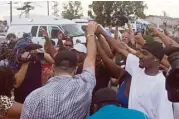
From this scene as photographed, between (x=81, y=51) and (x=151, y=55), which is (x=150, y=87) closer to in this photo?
(x=151, y=55)

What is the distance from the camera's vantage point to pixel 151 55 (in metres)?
3.98

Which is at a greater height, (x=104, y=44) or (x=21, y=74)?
(x=104, y=44)

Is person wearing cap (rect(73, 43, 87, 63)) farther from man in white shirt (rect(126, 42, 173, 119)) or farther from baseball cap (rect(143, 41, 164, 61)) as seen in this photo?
baseball cap (rect(143, 41, 164, 61))

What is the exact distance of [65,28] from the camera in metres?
19.1

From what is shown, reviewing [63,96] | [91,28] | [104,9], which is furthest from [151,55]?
[104,9]

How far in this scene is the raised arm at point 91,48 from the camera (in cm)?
329

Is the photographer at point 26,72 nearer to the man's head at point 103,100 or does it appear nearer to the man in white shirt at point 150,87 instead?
the man in white shirt at point 150,87

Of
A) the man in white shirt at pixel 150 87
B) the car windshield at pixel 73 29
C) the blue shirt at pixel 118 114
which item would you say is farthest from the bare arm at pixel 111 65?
the car windshield at pixel 73 29

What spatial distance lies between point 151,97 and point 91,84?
0.77m

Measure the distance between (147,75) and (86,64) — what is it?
2.74 feet

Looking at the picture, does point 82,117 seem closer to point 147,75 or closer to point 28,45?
point 147,75

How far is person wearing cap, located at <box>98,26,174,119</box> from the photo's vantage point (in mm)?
3624

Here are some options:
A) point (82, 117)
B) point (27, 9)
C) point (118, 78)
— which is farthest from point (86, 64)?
point (27, 9)

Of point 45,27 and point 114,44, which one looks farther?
point 45,27
